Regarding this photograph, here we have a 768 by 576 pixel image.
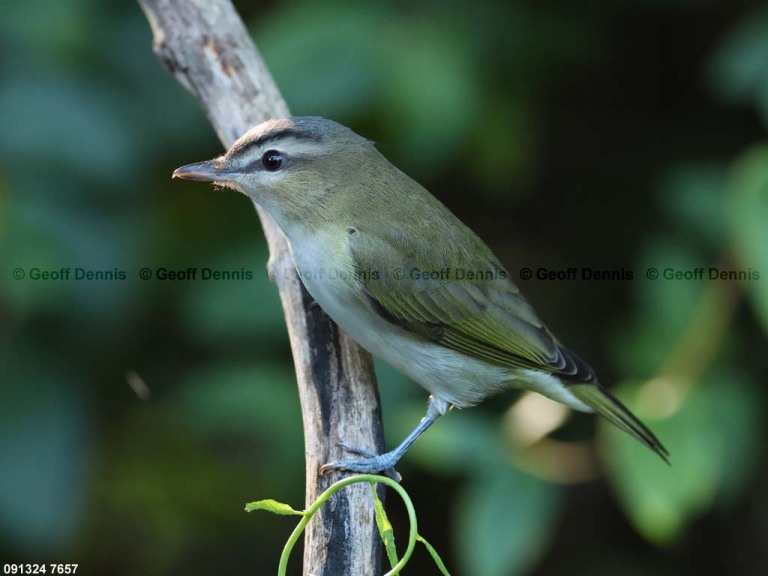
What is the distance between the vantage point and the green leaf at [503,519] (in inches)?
132

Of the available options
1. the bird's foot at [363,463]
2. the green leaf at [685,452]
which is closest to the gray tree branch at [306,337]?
the bird's foot at [363,463]

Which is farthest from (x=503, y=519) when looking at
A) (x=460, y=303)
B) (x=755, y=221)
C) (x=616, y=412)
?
(x=755, y=221)

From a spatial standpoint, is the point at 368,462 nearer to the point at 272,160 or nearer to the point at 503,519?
the point at 503,519

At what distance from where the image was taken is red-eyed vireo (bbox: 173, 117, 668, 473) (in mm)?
3033

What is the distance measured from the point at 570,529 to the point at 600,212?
161 cm

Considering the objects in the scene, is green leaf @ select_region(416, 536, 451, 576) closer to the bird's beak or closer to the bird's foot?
the bird's foot

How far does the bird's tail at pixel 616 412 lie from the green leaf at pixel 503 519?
38 cm

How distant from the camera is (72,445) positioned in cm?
394

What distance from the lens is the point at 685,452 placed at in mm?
3342

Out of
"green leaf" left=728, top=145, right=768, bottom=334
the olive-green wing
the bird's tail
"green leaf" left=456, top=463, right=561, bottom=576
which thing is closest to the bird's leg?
the olive-green wing

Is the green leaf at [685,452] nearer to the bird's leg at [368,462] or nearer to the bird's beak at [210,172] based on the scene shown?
the bird's leg at [368,462]

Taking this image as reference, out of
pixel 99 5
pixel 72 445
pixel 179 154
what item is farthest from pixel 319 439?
pixel 99 5

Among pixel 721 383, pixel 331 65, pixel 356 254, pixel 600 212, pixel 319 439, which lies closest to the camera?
pixel 319 439

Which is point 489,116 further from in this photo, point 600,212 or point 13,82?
point 13,82
